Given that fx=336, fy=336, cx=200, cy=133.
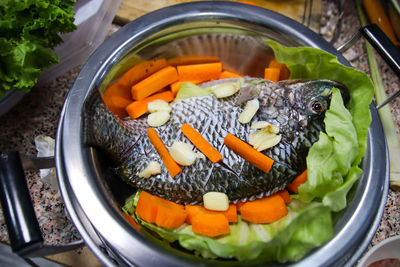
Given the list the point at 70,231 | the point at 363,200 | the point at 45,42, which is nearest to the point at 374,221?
the point at 363,200

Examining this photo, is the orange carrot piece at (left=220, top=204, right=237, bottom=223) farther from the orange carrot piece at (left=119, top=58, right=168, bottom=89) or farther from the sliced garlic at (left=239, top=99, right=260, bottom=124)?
the orange carrot piece at (left=119, top=58, right=168, bottom=89)

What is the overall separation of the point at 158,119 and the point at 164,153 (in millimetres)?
134

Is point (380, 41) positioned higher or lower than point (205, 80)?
higher

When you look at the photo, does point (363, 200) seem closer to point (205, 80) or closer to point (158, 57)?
point (205, 80)

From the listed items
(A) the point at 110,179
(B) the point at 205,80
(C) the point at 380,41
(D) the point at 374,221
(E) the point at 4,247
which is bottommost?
(E) the point at 4,247

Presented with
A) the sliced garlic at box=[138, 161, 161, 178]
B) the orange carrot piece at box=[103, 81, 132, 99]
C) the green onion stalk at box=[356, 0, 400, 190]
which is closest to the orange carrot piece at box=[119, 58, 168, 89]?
the orange carrot piece at box=[103, 81, 132, 99]

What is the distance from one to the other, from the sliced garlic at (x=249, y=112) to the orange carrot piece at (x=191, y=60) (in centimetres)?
38

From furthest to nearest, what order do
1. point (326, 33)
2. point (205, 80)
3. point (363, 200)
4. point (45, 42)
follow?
point (326, 33) → point (205, 80) → point (45, 42) → point (363, 200)

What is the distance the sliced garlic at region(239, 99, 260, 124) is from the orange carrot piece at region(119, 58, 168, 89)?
418 mm

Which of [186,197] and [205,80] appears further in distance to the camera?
[205,80]

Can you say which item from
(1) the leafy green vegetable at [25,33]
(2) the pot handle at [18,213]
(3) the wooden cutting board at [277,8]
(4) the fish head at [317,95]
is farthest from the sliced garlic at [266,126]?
(3) the wooden cutting board at [277,8]

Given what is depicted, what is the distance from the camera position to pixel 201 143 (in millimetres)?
1040

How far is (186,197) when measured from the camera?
1047 mm

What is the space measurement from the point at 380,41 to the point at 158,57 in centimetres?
77
